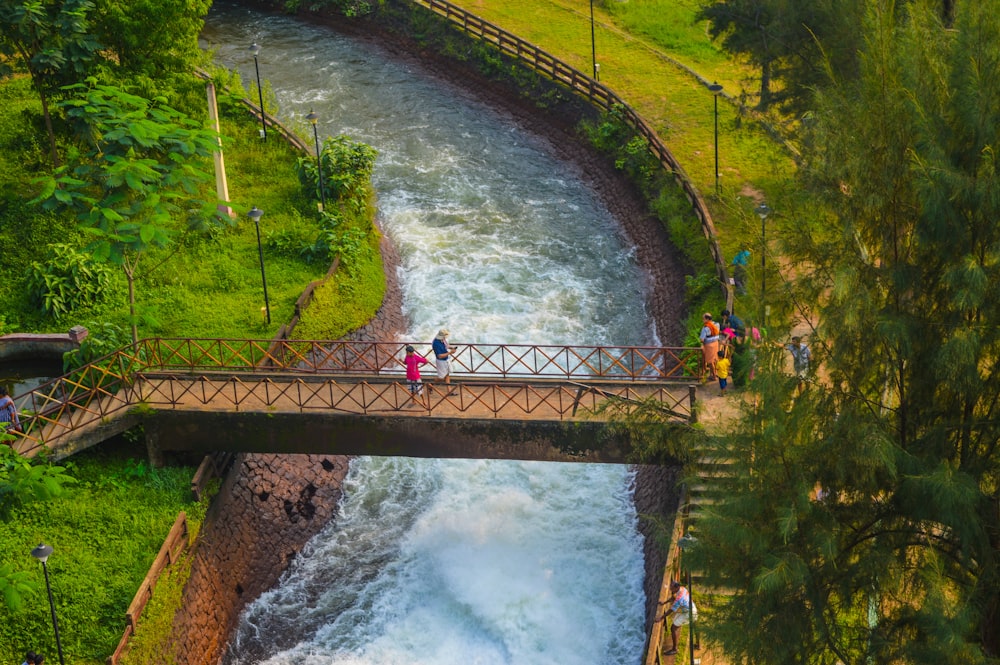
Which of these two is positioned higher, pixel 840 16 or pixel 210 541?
pixel 840 16

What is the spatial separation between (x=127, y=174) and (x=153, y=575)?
10344 mm

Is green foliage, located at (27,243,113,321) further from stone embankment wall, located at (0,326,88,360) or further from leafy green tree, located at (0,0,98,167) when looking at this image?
leafy green tree, located at (0,0,98,167)

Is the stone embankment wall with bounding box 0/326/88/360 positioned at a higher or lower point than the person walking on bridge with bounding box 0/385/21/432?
lower

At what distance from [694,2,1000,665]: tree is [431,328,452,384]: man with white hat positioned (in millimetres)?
10969

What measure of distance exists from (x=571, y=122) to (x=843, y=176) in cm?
3087

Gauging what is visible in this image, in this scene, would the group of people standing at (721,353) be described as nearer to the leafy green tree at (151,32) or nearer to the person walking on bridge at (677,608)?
the person walking on bridge at (677,608)

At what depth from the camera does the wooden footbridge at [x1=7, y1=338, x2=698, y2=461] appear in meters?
29.8

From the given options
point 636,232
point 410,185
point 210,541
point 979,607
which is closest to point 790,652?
point 979,607

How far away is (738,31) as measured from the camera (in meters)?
42.6

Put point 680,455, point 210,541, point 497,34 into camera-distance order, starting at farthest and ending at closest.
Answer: point 497,34, point 210,541, point 680,455

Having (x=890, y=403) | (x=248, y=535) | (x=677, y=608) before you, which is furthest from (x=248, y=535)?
(x=890, y=403)

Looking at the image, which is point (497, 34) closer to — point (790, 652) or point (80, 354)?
point (80, 354)

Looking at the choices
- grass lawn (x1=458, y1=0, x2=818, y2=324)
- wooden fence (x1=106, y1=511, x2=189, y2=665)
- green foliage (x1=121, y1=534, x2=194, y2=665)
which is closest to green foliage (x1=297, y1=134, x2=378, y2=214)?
grass lawn (x1=458, y1=0, x2=818, y2=324)

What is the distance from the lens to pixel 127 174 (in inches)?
1270
